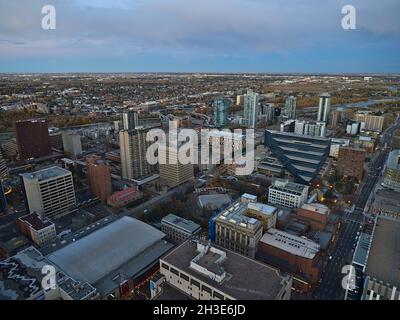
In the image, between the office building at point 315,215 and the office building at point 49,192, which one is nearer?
the office building at point 315,215

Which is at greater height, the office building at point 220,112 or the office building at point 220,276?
the office building at point 220,112

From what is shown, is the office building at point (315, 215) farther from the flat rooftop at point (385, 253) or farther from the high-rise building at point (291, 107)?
the high-rise building at point (291, 107)

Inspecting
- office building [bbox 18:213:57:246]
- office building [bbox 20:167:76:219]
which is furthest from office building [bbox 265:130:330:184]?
office building [bbox 18:213:57:246]

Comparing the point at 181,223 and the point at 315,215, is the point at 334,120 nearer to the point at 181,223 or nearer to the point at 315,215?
the point at 315,215

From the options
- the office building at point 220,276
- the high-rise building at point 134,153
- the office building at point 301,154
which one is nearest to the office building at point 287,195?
the office building at point 301,154
